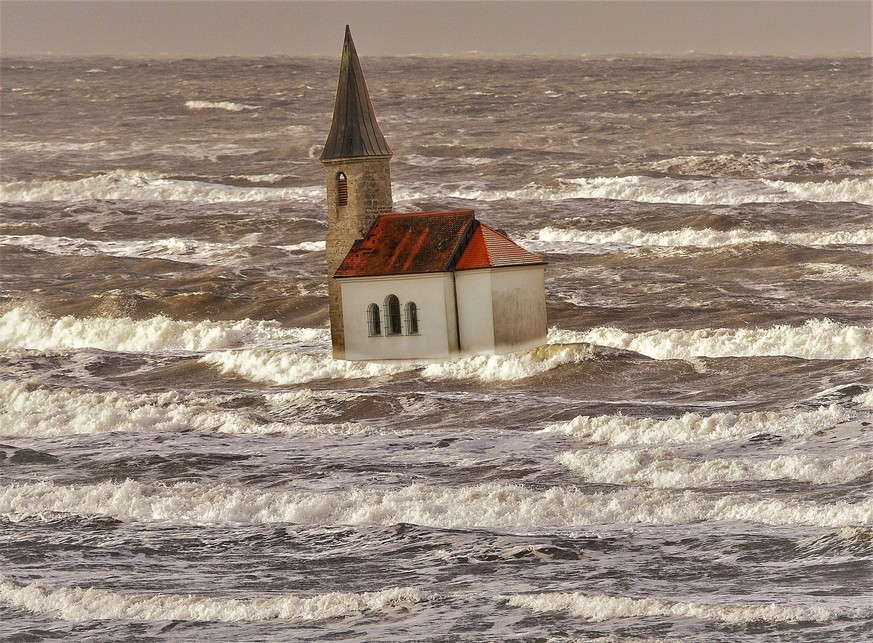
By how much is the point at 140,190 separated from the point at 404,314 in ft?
188

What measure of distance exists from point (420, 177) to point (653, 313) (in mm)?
45729

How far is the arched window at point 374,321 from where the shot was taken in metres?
38.6

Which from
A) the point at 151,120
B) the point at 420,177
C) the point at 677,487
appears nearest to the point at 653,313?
the point at 677,487

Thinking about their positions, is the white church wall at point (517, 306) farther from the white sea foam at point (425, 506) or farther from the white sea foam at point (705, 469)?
the white sea foam at point (425, 506)

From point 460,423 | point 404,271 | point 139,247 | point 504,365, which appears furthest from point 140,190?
point 460,423

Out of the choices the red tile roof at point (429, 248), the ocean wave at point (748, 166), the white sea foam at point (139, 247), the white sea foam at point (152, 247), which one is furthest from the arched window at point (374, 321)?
the ocean wave at point (748, 166)

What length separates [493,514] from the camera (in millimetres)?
22547

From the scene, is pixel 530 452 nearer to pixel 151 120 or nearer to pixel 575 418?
pixel 575 418

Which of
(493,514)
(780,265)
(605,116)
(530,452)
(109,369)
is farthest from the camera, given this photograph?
(605,116)

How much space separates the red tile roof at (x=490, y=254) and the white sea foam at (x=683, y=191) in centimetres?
4090

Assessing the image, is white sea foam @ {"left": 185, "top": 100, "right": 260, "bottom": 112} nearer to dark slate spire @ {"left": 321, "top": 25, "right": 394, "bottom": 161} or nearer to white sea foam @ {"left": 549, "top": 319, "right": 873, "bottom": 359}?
white sea foam @ {"left": 549, "top": 319, "right": 873, "bottom": 359}

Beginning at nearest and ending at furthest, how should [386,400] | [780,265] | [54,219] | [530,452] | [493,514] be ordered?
[493,514], [530,452], [386,400], [780,265], [54,219]

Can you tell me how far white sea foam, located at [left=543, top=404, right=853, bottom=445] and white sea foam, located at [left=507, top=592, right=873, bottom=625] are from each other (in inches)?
420

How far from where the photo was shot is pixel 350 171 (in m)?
39.1
